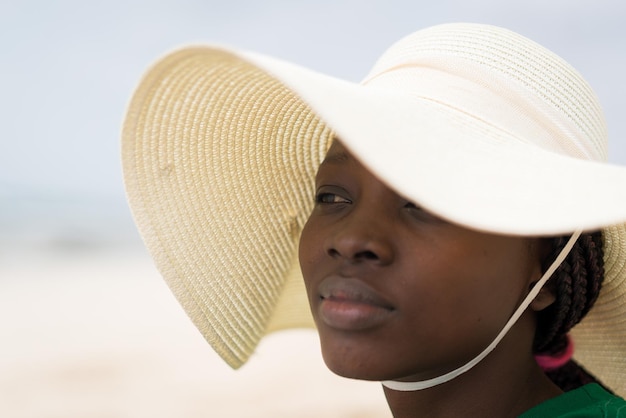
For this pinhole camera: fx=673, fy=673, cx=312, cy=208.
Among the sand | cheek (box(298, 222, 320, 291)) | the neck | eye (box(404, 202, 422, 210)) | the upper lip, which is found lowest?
the sand

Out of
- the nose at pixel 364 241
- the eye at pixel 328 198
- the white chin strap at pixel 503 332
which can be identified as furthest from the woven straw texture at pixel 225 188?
the white chin strap at pixel 503 332

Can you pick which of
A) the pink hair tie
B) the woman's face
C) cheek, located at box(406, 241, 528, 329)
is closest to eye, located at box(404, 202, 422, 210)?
the woman's face

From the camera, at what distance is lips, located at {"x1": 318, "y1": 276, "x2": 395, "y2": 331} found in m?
1.24

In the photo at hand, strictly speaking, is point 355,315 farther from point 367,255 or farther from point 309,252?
point 309,252

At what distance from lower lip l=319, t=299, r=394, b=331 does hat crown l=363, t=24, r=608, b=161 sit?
0.42 meters

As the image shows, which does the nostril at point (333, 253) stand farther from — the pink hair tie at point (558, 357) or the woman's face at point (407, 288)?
the pink hair tie at point (558, 357)

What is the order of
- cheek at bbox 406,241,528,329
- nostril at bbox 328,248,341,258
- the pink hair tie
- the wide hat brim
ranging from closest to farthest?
the wide hat brim, cheek at bbox 406,241,528,329, nostril at bbox 328,248,341,258, the pink hair tie

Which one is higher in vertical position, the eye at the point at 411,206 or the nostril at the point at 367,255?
the eye at the point at 411,206

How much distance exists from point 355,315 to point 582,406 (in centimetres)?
53

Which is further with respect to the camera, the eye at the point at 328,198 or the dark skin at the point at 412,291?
the eye at the point at 328,198

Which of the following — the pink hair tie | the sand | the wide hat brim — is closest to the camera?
the wide hat brim

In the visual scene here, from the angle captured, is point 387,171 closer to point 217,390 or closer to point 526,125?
point 526,125

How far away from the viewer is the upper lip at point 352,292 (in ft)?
4.06

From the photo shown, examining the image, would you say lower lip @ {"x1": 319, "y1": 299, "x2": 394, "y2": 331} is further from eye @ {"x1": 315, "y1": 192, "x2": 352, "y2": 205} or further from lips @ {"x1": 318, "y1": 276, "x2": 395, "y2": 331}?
eye @ {"x1": 315, "y1": 192, "x2": 352, "y2": 205}
